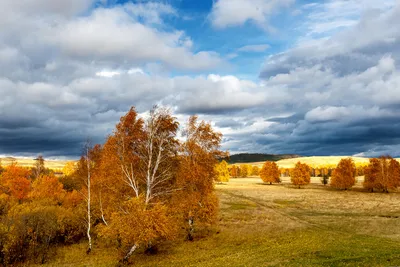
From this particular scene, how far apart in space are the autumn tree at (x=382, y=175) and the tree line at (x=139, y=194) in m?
104

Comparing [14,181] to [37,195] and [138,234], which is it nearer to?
[37,195]

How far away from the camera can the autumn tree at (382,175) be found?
122500 mm

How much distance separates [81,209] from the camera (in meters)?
50.1

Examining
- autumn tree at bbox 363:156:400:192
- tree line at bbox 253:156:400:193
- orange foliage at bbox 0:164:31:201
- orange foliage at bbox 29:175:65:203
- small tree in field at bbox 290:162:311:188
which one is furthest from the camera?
small tree in field at bbox 290:162:311:188

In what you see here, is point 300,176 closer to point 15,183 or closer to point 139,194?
point 15,183

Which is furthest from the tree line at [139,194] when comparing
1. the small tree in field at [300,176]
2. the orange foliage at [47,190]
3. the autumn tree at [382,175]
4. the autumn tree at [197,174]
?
the small tree in field at [300,176]

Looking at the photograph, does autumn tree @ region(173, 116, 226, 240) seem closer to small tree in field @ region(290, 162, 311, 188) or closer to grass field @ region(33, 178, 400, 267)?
grass field @ region(33, 178, 400, 267)

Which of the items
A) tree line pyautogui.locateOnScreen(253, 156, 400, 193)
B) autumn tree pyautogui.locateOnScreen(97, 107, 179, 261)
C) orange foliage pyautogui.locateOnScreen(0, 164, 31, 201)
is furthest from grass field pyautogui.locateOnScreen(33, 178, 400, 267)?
tree line pyautogui.locateOnScreen(253, 156, 400, 193)

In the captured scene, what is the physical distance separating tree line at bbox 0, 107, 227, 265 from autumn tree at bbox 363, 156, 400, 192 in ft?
343

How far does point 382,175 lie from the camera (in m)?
123

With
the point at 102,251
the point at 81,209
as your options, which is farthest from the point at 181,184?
the point at 81,209

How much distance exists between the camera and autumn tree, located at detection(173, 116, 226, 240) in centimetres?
4175

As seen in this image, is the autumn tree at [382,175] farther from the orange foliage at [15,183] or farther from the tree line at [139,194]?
the orange foliage at [15,183]

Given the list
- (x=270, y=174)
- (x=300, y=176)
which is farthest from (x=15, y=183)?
(x=270, y=174)
